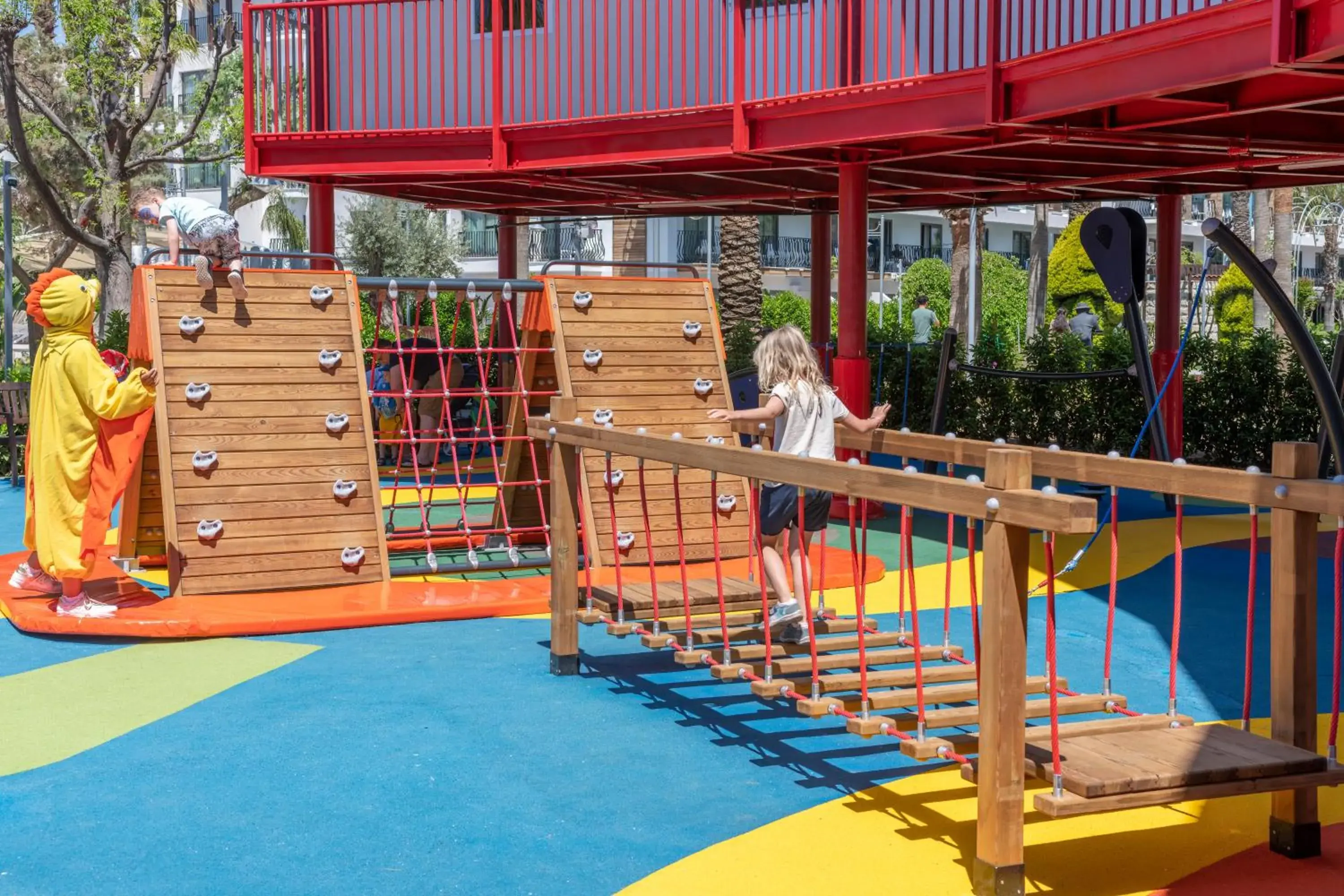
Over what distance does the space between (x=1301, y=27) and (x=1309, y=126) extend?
3.74m

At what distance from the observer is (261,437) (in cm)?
950

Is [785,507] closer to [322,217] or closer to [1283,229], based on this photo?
[322,217]

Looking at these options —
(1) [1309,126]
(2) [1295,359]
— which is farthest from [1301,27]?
(2) [1295,359]

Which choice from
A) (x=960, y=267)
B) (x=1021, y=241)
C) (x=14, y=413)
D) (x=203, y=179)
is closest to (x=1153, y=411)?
(x=14, y=413)

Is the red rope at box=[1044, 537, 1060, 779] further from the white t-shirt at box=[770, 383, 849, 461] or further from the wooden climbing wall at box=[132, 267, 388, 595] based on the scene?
the wooden climbing wall at box=[132, 267, 388, 595]

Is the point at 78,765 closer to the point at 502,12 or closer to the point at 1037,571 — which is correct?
the point at 1037,571

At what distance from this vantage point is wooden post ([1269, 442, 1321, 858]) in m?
4.58

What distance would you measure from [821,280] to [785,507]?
1078 centimetres

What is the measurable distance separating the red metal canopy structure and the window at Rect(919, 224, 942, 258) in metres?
49.8

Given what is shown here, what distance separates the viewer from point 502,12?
48.9 ft

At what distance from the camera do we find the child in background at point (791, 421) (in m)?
6.72

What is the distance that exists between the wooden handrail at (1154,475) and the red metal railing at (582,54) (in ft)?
14.6

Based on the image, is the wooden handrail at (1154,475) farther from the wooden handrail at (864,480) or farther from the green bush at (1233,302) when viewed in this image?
the green bush at (1233,302)

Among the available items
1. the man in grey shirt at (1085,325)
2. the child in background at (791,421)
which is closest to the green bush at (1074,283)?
the man in grey shirt at (1085,325)
